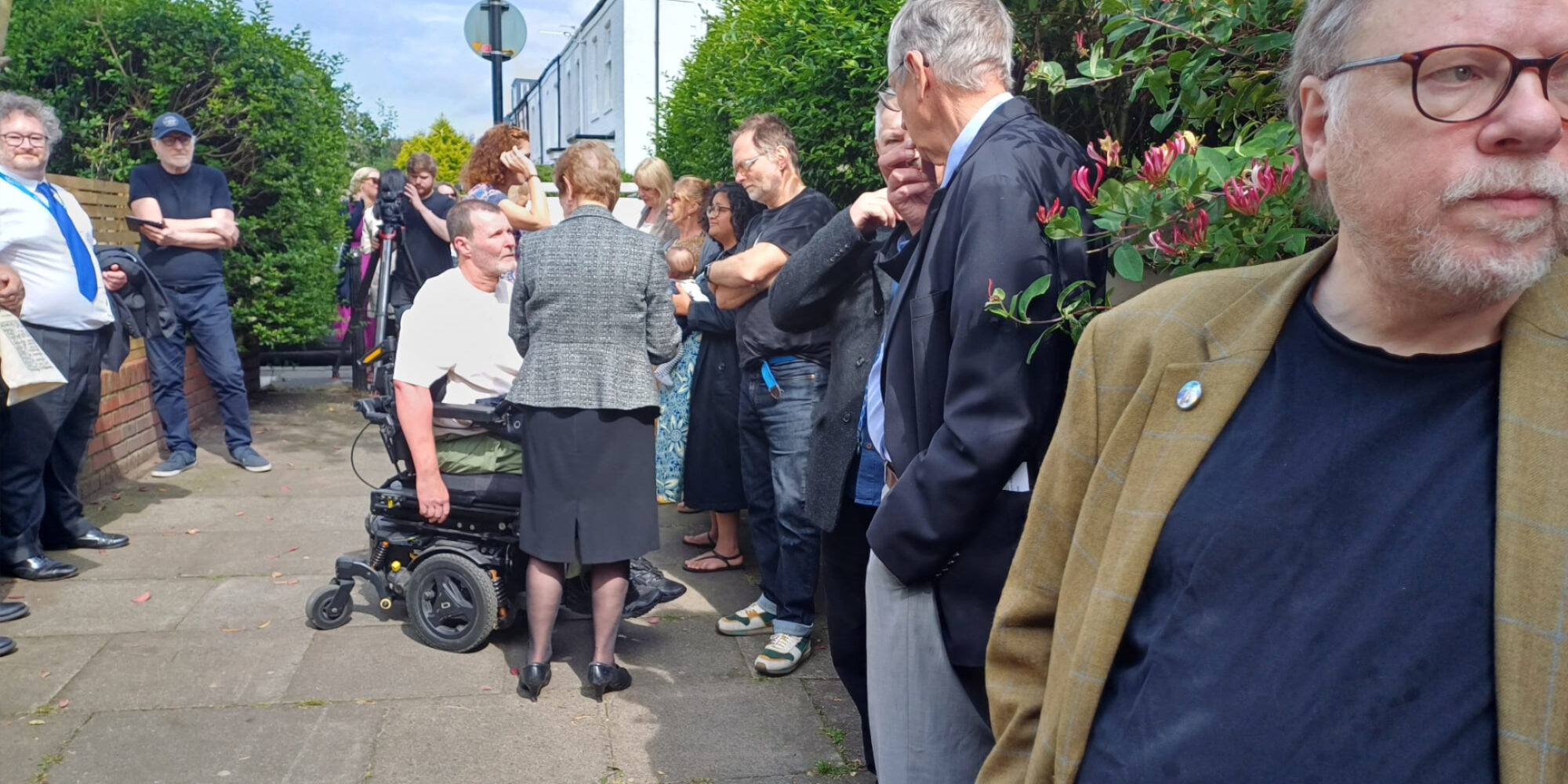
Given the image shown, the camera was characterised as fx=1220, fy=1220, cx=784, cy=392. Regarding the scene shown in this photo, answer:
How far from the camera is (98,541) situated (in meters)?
6.09

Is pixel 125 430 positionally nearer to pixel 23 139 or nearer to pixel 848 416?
pixel 23 139

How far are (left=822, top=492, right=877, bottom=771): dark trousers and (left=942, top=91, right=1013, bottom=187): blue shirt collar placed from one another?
3.51 feet

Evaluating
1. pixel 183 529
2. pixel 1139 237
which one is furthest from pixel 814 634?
pixel 183 529

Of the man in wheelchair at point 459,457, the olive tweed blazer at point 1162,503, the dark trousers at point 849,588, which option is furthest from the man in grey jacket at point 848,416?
the olive tweed blazer at point 1162,503

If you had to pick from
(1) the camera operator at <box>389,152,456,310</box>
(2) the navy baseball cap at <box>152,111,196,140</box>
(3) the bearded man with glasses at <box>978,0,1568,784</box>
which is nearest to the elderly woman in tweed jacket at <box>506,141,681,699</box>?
(3) the bearded man with glasses at <box>978,0,1568,784</box>

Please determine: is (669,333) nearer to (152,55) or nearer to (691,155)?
(691,155)

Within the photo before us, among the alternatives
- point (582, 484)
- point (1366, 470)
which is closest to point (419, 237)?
point (582, 484)

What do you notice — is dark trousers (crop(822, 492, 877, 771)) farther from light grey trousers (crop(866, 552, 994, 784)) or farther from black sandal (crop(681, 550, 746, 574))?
black sandal (crop(681, 550, 746, 574))

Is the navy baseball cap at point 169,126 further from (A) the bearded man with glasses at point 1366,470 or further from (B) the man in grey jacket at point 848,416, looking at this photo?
(A) the bearded man with glasses at point 1366,470

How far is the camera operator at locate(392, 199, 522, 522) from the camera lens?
447 centimetres

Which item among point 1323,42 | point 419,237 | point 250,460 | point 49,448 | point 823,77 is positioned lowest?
point 250,460

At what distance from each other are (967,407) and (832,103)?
376 centimetres

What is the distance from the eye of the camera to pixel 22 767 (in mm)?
3701

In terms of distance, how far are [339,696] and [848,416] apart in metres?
2.22
